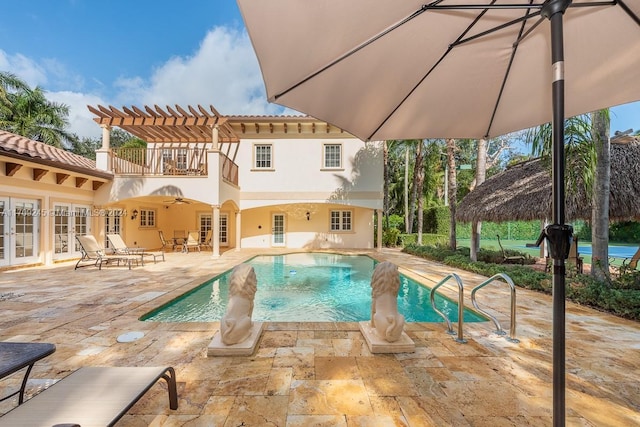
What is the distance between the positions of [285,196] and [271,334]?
11.2 meters

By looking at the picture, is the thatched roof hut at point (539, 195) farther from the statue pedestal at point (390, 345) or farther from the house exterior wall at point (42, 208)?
the house exterior wall at point (42, 208)

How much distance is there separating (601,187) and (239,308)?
745 cm

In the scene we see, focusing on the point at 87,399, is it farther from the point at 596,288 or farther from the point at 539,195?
the point at 539,195

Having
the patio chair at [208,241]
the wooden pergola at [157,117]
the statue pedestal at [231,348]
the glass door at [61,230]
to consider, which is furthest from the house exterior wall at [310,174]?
the statue pedestal at [231,348]

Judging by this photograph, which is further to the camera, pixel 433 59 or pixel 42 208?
pixel 42 208

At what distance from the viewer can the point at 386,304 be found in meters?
3.62

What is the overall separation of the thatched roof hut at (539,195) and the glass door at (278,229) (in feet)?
30.6

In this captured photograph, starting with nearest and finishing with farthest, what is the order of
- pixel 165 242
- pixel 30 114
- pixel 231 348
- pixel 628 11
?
pixel 628 11
pixel 231 348
pixel 165 242
pixel 30 114

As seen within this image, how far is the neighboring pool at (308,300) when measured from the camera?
553cm

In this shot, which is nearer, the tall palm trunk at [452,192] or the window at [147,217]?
the tall palm trunk at [452,192]

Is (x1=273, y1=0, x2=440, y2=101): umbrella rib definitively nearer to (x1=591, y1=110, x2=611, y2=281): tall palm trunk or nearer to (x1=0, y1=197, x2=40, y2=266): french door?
(x1=591, y1=110, x2=611, y2=281): tall palm trunk

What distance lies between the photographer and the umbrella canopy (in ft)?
6.28

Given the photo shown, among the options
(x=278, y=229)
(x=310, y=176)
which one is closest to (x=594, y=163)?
(x=310, y=176)

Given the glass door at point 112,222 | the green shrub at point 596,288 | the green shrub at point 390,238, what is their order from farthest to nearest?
the green shrub at point 390,238 → the glass door at point 112,222 → the green shrub at point 596,288
